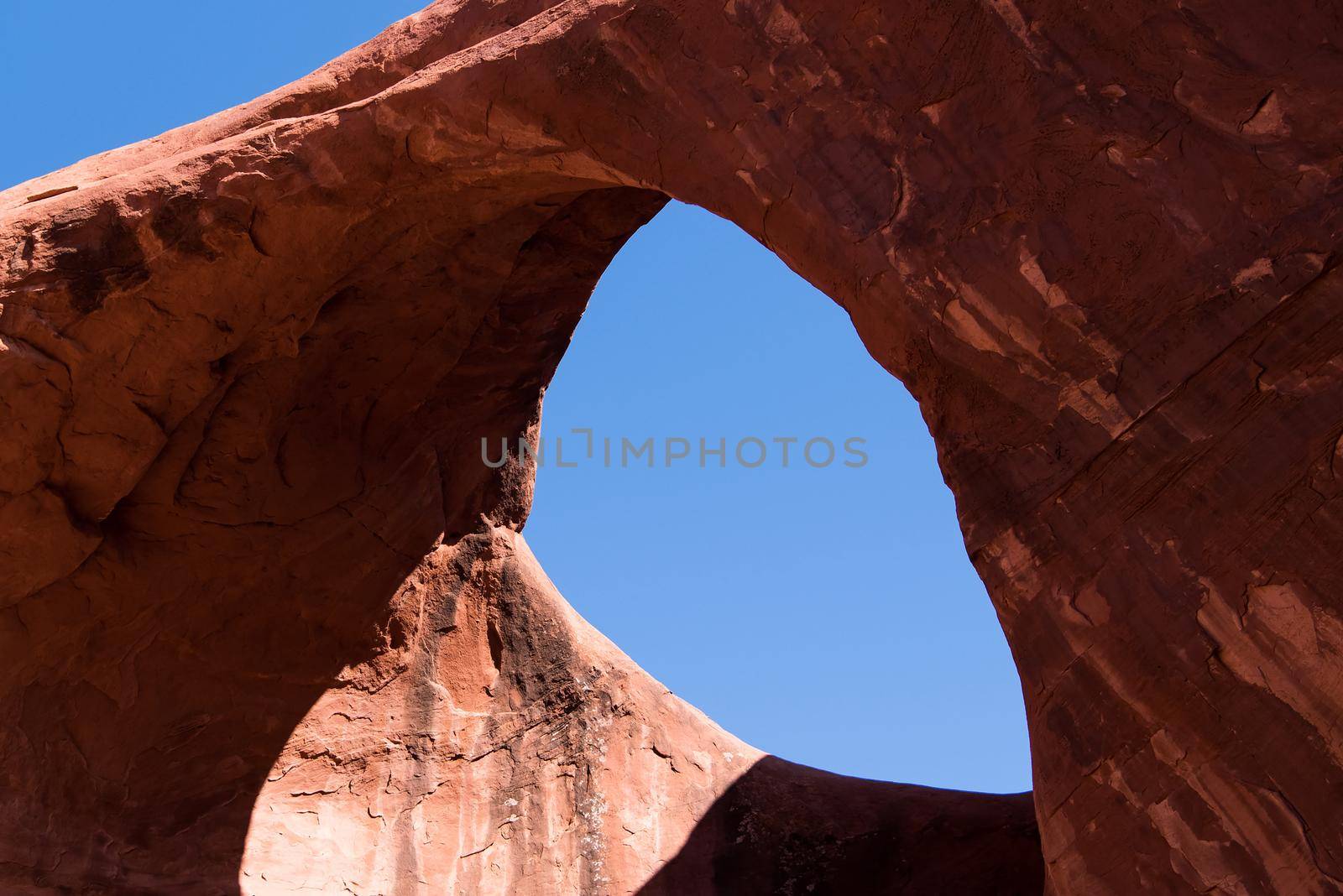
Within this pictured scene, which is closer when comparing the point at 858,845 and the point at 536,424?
the point at 858,845

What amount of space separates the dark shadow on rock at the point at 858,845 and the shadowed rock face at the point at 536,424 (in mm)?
22

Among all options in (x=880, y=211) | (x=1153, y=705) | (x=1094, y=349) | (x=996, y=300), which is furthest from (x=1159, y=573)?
(x=880, y=211)

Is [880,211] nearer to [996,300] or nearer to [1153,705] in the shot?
[996,300]

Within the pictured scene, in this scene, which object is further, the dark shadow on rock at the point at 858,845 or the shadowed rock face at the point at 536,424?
the dark shadow on rock at the point at 858,845

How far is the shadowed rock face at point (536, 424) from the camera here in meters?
3.06

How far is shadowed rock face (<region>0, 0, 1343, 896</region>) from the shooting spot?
3.06 meters

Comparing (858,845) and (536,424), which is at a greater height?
(536,424)

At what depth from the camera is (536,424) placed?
20.6ft

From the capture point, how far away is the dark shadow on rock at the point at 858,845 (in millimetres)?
5441

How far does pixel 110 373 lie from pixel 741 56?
263cm

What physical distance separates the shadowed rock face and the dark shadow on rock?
0.02m

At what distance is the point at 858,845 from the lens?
18.7 feet

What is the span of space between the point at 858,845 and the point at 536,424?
2.39 metres

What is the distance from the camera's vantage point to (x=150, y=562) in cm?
545
